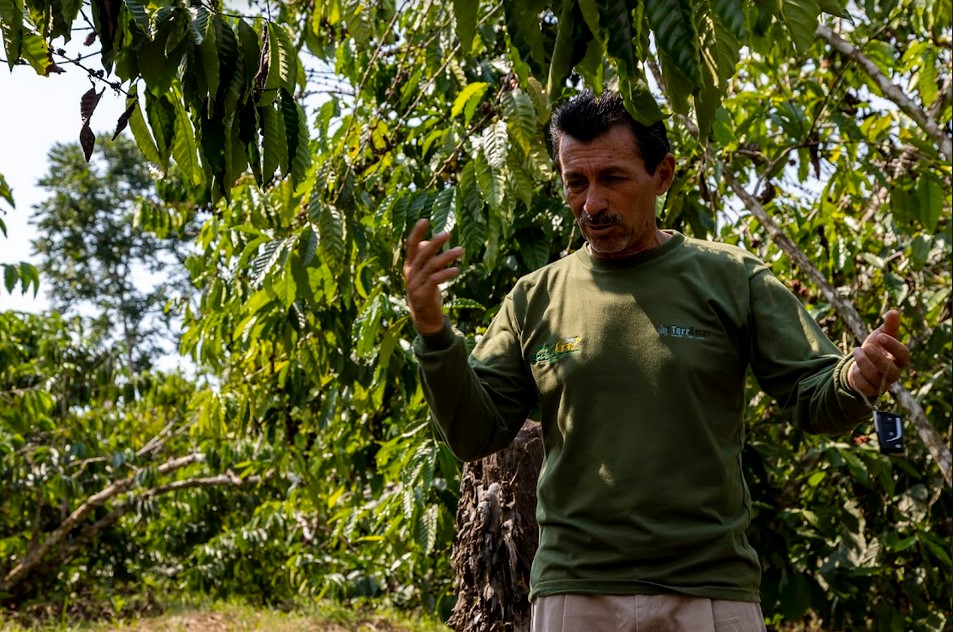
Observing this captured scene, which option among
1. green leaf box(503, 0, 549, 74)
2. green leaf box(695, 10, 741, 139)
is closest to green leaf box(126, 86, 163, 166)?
green leaf box(503, 0, 549, 74)

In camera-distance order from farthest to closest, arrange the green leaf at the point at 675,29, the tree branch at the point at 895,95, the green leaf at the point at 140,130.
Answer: the tree branch at the point at 895,95
the green leaf at the point at 140,130
the green leaf at the point at 675,29

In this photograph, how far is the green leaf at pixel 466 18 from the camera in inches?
60.9

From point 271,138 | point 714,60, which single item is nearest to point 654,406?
point 714,60

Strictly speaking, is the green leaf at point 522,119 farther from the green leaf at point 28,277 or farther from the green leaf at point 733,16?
the green leaf at point 28,277

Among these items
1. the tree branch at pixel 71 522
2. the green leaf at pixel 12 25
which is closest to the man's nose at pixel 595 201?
the green leaf at pixel 12 25

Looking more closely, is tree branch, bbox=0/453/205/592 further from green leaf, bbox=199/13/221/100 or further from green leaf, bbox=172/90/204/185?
green leaf, bbox=199/13/221/100

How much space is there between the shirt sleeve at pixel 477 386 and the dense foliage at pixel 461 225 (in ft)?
1.56

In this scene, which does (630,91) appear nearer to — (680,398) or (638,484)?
(680,398)

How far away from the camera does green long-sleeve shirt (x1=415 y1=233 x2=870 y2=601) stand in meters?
1.75

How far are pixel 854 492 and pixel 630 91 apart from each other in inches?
158

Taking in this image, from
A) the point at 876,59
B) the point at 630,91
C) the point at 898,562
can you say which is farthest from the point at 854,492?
the point at 630,91

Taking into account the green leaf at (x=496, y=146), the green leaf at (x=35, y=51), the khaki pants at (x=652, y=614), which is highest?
the green leaf at (x=496, y=146)

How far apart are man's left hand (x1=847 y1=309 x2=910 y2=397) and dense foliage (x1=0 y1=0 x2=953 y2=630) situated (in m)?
0.57

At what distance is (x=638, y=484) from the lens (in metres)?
1.77
